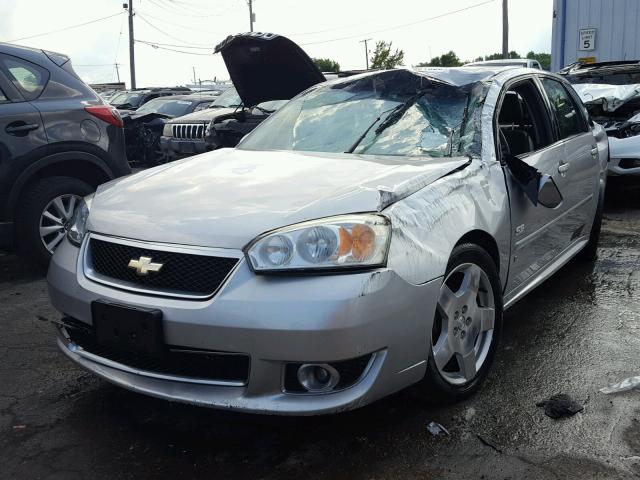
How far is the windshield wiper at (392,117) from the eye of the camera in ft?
11.6

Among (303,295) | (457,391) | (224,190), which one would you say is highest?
(224,190)

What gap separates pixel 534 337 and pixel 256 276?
2027 mm

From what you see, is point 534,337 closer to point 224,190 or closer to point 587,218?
point 587,218

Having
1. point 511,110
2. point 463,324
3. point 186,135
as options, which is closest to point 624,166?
point 511,110

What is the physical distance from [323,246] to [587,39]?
12.4 m

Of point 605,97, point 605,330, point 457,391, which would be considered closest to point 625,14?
point 605,97

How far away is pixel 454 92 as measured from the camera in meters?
3.57

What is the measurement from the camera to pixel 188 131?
998cm

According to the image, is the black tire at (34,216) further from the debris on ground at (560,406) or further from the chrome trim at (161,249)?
the debris on ground at (560,406)

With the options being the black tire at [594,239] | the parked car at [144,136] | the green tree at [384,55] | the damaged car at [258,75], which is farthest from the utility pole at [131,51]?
the black tire at [594,239]

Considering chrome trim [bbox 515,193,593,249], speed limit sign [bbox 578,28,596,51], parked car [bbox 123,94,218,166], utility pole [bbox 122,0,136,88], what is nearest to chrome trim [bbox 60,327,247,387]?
chrome trim [bbox 515,193,593,249]

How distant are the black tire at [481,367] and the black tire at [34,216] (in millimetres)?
3496

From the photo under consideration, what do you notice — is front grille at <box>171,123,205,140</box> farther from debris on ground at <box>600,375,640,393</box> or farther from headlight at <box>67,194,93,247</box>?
debris on ground at <box>600,375,640,393</box>

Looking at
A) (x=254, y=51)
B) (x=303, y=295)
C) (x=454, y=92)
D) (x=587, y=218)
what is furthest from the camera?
(x=254, y=51)
